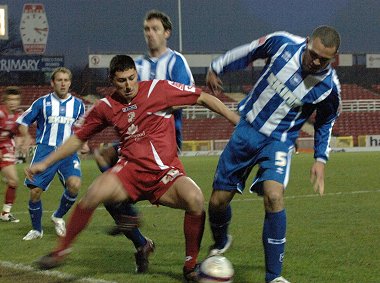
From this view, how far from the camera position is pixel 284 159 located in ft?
19.9

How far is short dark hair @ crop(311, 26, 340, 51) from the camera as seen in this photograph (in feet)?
18.5

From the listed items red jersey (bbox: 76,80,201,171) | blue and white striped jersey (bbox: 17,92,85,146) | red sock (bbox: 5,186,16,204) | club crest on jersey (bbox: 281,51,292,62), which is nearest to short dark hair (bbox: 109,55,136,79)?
red jersey (bbox: 76,80,201,171)

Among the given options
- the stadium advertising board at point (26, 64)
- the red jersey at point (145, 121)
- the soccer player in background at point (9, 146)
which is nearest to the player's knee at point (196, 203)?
the red jersey at point (145, 121)

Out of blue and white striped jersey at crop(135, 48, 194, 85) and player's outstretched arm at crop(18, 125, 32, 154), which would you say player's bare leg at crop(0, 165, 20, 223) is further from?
blue and white striped jersey at crop(135, 48, 194, 85)

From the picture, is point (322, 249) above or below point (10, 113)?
below

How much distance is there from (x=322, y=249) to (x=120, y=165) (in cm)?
275

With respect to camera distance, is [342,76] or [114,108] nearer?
Result: [114,108]

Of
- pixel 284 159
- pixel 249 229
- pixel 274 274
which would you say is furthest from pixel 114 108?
pixel 249 229

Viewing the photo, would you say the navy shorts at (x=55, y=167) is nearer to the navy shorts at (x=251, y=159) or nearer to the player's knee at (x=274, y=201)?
the navy shorts at (x=251, y=159)

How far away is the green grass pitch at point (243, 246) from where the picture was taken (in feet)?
21.2

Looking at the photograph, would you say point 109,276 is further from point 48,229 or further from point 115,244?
point 48,229

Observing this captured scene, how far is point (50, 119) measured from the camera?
9.85m

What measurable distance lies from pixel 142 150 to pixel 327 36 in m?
1.69

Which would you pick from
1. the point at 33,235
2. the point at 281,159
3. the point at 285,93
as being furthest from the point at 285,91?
the point at 33,235
